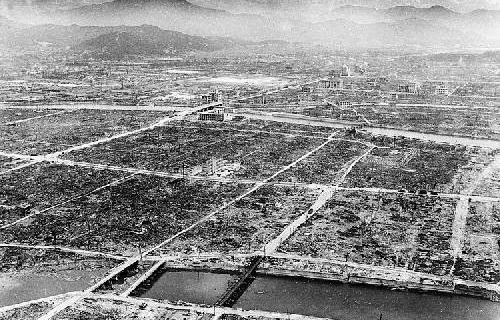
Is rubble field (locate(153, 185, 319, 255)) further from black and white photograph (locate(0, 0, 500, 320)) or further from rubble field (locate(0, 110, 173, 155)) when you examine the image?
rubble field (locate(0, 110, 173, 155))

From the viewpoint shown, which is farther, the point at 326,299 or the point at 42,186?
the point at 42,186

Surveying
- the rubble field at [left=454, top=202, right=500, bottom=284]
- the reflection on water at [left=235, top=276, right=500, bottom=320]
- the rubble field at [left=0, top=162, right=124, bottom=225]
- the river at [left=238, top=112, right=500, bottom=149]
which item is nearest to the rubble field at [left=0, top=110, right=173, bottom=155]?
the rubble field at [left=0, top=162, right=124, bottom=225]

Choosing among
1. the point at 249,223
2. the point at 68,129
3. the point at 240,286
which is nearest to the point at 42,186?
the point at 249,223

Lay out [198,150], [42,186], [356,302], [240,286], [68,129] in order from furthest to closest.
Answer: [68,129], [198,150], [42,186], [240,286], [356,302]

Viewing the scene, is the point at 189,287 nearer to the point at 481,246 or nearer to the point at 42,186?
the point at 481,246

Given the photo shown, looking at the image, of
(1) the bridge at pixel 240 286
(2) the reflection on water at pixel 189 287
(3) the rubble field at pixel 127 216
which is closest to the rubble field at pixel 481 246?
(1) the bridge at pixel 240 286

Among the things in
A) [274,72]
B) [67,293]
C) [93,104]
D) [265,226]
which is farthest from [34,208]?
[274,72]

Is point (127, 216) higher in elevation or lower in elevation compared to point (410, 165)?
lower
